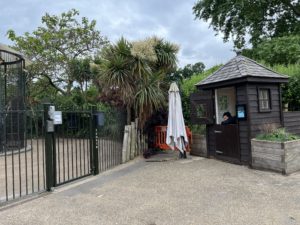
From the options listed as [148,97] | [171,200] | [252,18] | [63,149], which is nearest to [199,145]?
[148,97]

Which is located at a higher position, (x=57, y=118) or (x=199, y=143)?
(x=57, y=118)

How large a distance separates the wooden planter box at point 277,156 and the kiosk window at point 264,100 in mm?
1006

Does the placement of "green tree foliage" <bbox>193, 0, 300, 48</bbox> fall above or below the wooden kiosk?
above

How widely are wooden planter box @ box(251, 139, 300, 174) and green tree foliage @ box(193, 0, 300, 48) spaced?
12.4 m

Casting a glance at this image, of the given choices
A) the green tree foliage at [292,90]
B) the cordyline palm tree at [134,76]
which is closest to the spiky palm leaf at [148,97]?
the cordyline palm tree at [134,76]

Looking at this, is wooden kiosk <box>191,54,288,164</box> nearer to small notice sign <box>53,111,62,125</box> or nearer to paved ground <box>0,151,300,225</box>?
paved ground <box>0,151,300,225</box>

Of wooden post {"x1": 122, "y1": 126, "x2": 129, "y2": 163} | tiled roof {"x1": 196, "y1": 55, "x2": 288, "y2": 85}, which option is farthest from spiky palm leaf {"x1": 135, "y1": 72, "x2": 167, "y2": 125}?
tiled roof {"x1": 196, "y1": 55, "x2": 288, "y2": 85}

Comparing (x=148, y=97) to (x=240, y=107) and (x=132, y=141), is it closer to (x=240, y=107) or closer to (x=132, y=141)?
(x=132, y=141)

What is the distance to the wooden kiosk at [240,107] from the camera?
632cm

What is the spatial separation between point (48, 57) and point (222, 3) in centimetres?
1191

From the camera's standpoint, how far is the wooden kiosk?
632 cm

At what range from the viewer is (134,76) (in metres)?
8.02

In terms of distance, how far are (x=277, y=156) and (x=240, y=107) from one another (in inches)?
56.0

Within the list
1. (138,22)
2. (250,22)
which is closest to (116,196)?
(138,22)
